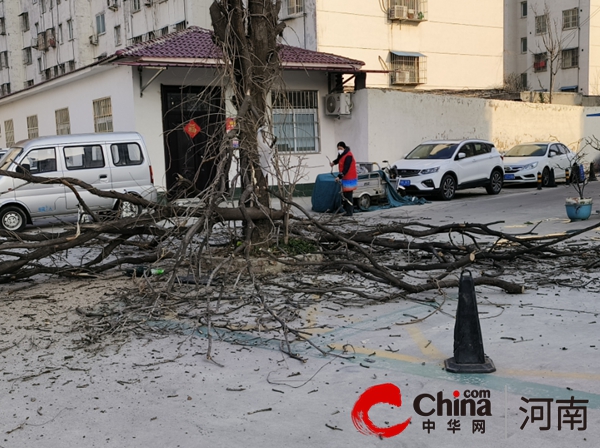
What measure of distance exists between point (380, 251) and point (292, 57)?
521 inches

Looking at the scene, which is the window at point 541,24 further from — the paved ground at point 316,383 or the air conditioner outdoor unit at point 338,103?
the paved ground at point 316,383

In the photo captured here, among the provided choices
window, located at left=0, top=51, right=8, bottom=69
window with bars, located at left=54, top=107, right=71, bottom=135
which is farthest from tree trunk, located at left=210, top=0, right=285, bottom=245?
window, located at left=0, top=51, right=8, bottom=69

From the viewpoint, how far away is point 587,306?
6770 millimetres

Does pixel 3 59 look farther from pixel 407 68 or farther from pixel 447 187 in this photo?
pixel 447 187

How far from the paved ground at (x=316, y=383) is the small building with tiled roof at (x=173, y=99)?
40.0ft

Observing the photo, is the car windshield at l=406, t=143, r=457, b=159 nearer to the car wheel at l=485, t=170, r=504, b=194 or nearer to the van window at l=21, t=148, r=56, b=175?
the car wheel at l=485, t=170, r=504, b=194

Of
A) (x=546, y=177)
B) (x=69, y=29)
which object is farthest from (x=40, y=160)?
(x=69, y=29)

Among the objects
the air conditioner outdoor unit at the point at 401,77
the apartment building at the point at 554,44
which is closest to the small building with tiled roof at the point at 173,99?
the air conditioner outdoor unit at the point at 401,77

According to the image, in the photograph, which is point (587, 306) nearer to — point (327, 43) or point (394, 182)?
point (394, 182)

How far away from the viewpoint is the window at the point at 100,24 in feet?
136

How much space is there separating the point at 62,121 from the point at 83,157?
9.60m

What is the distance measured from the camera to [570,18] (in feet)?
152

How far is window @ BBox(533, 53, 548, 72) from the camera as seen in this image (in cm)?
4860

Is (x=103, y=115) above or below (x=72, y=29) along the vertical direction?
below
